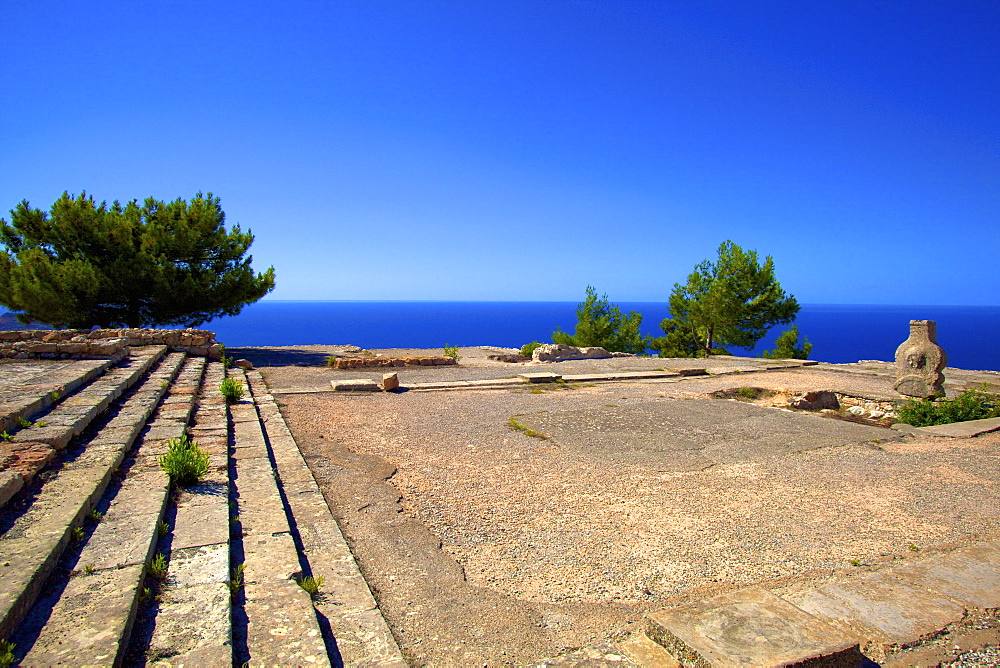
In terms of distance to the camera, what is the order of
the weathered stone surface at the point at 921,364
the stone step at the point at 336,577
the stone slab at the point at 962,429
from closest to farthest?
the stone step at the point at 336,577 → the stone slab at the point at 962,429 → the weathered stone surface at the point at 921,364

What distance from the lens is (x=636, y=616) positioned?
10.6 feet

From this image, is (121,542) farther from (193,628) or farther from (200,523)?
(193,628)

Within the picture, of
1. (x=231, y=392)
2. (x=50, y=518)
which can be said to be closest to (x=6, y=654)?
(x=50, y=518)

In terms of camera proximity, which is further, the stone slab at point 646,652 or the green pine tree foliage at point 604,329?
the green pine tree foliage at point 604,329

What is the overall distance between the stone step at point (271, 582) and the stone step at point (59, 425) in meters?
1.38

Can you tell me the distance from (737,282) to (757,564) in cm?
2888

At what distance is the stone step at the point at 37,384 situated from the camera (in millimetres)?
5004

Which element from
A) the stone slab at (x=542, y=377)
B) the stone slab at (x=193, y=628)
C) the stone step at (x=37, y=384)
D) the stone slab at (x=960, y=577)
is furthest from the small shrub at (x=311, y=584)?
the stone slab at (x=542, y=377)

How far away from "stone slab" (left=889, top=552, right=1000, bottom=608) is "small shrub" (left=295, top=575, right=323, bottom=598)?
3.77 metres

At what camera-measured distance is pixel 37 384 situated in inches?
255

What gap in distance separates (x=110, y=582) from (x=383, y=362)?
Answer: 40.8ft

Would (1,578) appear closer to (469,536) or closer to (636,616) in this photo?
(469,536)

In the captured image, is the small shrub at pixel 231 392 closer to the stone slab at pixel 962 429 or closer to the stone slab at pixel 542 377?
the stone slab at pixel 542 377

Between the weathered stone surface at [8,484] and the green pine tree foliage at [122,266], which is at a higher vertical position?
the green pine tree foliage at [122,266]
